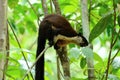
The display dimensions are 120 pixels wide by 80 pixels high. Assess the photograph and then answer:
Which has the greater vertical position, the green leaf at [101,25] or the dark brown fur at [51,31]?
the green leaf at [101,25]

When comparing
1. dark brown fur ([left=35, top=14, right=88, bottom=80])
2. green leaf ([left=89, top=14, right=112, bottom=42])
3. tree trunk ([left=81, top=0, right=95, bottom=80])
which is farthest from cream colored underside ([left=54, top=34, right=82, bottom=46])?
green leaf ([left=89, top=14, right=112, bottom=42])

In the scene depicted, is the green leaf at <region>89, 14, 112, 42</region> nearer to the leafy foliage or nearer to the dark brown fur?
the leafy foliage

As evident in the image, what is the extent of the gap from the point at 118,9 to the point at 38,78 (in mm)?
516

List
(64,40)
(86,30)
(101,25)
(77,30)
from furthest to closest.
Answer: (77,30), (64,40), (86,30), (101,25)

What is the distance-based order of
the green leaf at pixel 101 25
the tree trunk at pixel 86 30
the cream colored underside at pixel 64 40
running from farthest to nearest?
the cream colored underside at pixel 64 40
the tree trunk at pixel 86 30
the green leaf at pixel 101 25

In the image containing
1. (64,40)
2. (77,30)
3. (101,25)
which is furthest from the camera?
(77,30)

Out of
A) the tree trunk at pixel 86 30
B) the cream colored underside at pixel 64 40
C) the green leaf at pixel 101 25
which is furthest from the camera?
the cream colored underside at pixel 64 40

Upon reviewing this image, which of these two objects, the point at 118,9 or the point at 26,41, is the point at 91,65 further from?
the point at 26,41

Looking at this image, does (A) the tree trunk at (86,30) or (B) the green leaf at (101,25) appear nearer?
(B) the green leaf at (101,25)

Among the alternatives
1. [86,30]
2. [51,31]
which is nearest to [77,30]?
[51,31]

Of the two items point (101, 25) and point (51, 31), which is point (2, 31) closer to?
point (101, 25)

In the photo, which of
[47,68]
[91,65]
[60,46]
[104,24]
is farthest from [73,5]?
[104,24]

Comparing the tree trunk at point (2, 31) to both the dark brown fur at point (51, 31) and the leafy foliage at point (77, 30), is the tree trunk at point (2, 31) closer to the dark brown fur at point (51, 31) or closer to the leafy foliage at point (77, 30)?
the leafy foliage at point (77, 30)

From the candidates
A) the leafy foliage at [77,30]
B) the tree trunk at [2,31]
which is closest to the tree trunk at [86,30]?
the leafy foliage at [77,30]
